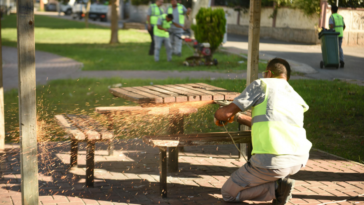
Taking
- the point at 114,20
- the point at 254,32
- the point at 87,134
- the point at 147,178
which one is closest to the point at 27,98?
the point at 87,134

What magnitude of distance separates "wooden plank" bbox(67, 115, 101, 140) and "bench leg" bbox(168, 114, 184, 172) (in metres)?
1.00

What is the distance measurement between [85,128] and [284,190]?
230 cm

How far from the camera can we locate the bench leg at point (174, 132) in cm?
538

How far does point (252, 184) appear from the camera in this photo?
13.9ft

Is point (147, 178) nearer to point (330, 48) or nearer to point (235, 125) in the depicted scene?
point (235, 125)

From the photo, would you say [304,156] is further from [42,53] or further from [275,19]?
[275,19]

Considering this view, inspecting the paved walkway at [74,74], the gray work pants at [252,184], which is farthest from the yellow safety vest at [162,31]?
the gray work pants at [252,184]

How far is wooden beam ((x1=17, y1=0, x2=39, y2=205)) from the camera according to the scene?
371 cm

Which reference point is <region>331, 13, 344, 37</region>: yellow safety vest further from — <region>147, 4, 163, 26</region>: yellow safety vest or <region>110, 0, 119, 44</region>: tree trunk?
<region>110, 0, 119, 44</region>: tree trunk

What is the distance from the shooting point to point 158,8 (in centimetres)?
1574

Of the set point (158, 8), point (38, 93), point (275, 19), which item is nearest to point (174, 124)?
point (38, 93)

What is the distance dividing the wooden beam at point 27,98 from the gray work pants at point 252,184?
71.7 inches

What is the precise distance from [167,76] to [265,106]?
26.4 ft

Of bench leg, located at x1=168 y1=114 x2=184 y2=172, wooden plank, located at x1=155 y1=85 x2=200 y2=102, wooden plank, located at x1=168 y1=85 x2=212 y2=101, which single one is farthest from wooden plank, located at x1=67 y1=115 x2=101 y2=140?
wooden plank, located at x1=168 y1=85 x2=212 y2=101
